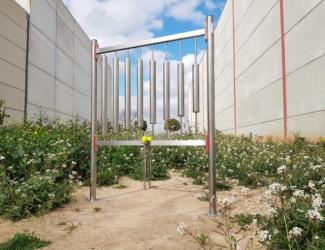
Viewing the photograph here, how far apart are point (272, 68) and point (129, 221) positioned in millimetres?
9101

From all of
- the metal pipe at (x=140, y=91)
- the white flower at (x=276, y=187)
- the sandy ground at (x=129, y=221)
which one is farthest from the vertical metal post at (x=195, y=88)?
the white flower at (x=276, y=187)

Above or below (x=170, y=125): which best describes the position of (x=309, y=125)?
above

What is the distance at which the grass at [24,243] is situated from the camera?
3167 mm

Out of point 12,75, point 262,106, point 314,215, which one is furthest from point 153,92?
point 12,75

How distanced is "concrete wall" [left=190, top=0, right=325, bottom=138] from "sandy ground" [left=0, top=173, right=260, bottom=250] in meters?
4.50

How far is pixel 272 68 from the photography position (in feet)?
37.6

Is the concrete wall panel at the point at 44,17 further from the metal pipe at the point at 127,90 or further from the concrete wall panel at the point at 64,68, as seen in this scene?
the metal pipe at the point at 127,90

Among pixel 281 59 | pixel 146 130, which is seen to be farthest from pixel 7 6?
pixel 281 59

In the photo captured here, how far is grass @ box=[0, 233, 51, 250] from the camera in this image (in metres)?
3.17

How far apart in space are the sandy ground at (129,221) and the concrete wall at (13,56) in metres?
7.73

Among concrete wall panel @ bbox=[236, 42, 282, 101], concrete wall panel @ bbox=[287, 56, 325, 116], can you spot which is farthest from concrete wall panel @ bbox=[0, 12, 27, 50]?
concrete wall panel @ bbox=[287, 56, 325, 116]

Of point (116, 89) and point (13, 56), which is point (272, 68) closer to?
point (116, 89)

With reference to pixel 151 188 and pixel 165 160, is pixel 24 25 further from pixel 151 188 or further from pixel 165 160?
pixel 151 188

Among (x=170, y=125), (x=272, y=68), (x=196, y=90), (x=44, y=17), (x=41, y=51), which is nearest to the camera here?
(x=196, y=90)
